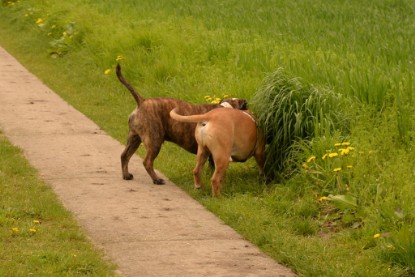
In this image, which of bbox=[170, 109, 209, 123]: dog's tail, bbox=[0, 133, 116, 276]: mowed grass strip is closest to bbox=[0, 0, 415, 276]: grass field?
bbox=[170, 109, 209, 123]: dog's tail

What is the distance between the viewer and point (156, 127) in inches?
376

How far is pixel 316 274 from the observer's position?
6.92 meters

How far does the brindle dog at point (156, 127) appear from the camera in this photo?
9.55 m

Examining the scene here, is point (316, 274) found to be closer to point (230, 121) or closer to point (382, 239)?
point (382, 239)

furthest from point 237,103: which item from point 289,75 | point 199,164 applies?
point 199,164

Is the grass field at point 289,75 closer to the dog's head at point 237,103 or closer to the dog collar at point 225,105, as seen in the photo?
the dog's head at point 237,103

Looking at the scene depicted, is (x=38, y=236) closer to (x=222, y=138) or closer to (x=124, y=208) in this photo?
(x=124, y=208)

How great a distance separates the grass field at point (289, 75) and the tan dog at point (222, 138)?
272 mm

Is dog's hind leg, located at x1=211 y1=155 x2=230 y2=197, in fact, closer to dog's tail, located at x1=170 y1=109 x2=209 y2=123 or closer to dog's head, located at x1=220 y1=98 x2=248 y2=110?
dog's tail, located at x1=170 y1=109 x2=209 y2=123

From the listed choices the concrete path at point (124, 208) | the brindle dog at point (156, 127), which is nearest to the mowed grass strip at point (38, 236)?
the concrete path at point (124, 208)

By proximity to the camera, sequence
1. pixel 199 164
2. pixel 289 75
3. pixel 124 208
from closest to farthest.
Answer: pixel 124 208 < pixel 199 164 < pixel 289 75

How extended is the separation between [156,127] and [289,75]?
146 centimetres

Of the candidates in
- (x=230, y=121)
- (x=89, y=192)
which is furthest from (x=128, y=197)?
(x=230, y=121)

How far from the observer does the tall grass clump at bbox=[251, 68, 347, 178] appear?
9.34m
